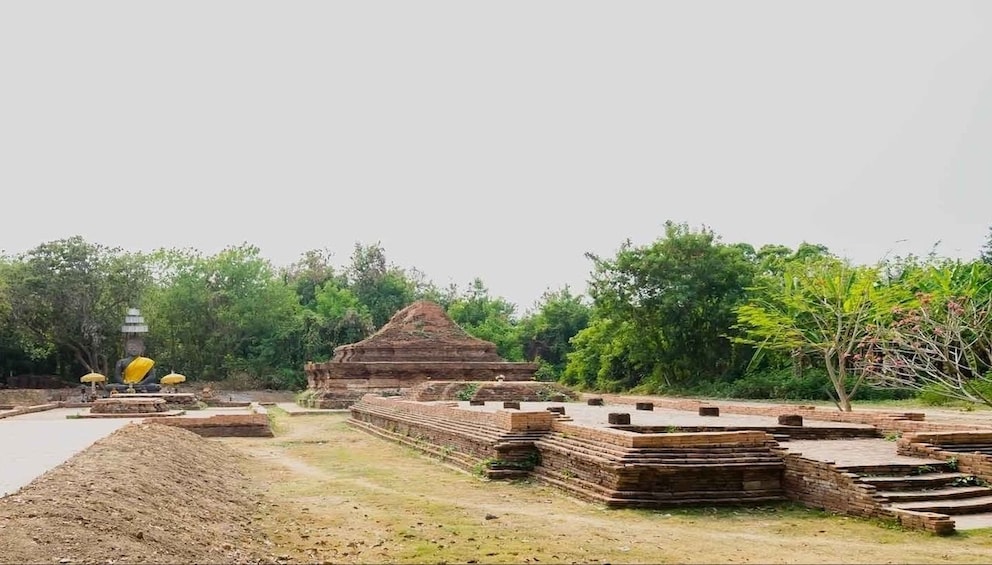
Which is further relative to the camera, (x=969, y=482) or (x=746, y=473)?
(x=746, y=473)

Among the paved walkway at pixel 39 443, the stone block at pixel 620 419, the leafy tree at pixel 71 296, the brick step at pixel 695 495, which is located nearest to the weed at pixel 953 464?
the brick step at pixel 695 495

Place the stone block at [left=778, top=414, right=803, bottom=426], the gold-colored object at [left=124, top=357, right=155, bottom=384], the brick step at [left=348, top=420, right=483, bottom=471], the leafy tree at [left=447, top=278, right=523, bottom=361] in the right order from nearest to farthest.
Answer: the stone block at [left=778, top=414, right=803, bottom=426]
the brick step at [left=348, top=420, right=483, bottom=471]
the gold-colored object at [left=124, top=357, right=155, bottom=384]
the leafy tree at [left=447, top=278, right=523, bottom=361]

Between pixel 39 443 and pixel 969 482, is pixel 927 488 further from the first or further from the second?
pixel 39 443

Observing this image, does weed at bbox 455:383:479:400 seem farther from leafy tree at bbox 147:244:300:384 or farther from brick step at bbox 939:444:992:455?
leafy tree at bbox 147:244:300:384

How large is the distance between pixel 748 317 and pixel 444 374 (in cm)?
1229

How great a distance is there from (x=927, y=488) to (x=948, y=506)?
618 mm

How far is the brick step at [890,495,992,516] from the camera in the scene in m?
8.22

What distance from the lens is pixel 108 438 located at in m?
13.4

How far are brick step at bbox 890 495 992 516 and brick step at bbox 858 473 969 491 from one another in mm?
314

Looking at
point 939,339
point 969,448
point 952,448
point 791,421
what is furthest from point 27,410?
point 969,448

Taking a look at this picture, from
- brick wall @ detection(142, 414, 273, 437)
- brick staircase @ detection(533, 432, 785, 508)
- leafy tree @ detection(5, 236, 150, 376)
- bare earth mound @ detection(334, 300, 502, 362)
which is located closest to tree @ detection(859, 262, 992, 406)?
brick staircase @ detection(533, 432, 785, 508)

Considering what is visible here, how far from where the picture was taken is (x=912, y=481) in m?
8.87

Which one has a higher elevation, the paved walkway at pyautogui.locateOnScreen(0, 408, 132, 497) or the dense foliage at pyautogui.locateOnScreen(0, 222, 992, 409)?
the dense foliage at pyautogui.locateOnScreen(0, 222, 992, 409)

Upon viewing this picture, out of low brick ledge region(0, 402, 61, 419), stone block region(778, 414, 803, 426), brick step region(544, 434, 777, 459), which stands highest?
stone block region(778, 414, 803, 426)
